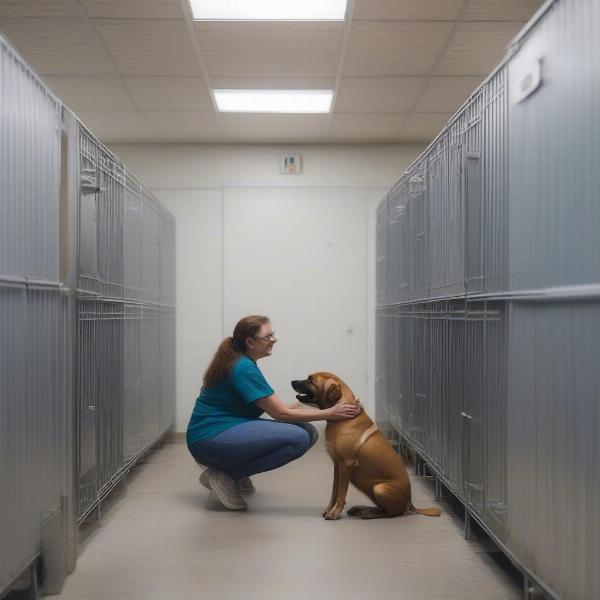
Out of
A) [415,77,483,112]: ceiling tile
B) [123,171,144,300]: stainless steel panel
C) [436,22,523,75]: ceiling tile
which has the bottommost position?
[123,171,144,300]: stainless steel panel

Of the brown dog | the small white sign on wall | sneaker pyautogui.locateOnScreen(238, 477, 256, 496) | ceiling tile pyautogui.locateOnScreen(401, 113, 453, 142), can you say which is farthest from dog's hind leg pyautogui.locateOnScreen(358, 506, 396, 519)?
Result: the small white sign on wall

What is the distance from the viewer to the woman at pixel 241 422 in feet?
12.4

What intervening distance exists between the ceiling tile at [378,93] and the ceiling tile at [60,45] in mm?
1603

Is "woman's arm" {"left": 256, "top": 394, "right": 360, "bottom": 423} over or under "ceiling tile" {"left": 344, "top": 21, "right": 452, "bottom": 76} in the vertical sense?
under

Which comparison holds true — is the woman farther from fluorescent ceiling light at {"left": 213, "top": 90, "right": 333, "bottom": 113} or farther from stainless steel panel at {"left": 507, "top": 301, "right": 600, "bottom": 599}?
fluorescent ceiling light at {"left": 213, "top": 90, "right": 333, "bottom": 113}

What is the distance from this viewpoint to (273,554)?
3.13 m

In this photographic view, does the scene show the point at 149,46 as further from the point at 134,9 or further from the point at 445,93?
the point at 445,93

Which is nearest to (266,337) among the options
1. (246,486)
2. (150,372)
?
(246,486)

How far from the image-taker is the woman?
3793 mm

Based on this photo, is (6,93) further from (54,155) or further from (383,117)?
(383,117)

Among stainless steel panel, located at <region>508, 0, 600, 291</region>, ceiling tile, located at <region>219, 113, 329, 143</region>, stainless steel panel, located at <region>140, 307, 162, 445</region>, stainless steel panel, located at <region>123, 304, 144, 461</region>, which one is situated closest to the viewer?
stainless steel panel, located at <region>508, 0, 600, 291</region>

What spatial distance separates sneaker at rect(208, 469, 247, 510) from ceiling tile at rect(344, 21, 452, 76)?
2529 millimetres

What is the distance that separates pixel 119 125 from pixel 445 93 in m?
2.65

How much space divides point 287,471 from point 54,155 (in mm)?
2948
